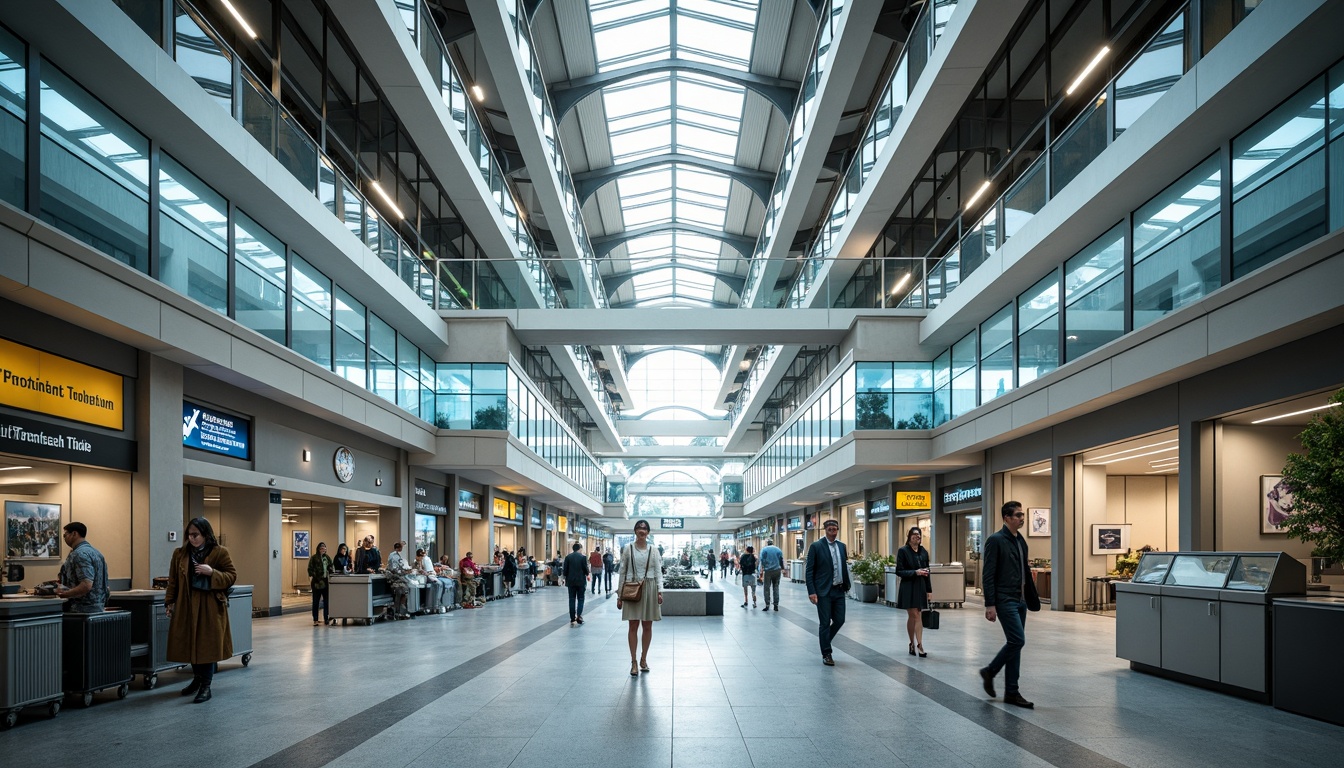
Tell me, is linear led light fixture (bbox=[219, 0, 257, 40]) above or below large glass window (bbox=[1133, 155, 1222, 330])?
above

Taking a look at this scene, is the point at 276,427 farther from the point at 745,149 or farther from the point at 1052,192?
the point at 745,149

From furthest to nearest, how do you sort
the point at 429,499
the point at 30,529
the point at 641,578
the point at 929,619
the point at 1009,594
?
the point at 429,499
the point at 30,529
the point at 929,619
the point at 641,578
the point at 1009,594

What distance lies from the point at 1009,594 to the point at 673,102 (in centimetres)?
2596

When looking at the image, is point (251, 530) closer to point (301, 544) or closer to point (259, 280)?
point (259, 280)

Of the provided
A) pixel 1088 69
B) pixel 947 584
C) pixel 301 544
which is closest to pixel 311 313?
pixel 301 544

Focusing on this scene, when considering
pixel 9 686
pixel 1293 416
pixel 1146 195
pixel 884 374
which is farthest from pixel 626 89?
pixel 9 686

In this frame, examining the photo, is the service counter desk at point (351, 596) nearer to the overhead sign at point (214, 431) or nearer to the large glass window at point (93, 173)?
A: the overhead sign at point (214, 431)

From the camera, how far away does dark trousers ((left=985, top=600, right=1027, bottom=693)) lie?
765cm

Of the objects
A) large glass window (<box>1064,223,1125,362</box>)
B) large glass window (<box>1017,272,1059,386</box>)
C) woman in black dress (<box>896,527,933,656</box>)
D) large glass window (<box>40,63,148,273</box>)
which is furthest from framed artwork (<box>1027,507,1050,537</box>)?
large glass window (<box>40,63,148,273</box>)

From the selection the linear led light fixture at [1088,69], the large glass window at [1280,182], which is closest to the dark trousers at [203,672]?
the large glass window at [1280,182]

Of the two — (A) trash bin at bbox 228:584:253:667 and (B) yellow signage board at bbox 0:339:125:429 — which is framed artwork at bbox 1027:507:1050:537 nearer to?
(A) trash bin at bbox 228:584:253:667

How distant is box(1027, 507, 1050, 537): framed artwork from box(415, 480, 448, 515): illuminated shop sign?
14.6m

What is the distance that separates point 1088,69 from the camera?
58.1 ft

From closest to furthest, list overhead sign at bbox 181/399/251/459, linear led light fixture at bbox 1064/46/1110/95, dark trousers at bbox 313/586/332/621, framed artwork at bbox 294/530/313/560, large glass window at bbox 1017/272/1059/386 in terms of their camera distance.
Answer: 1. overhead sign at bbox 181/399/251/459
2. dark trousers at bbox 313/586/332/621
3. large glass window at bbox 1017/272/1059/386
4. linear led light fixture at bbox 1064/46/1110/95
5. framed artwork at bbox 294/530/313/560
